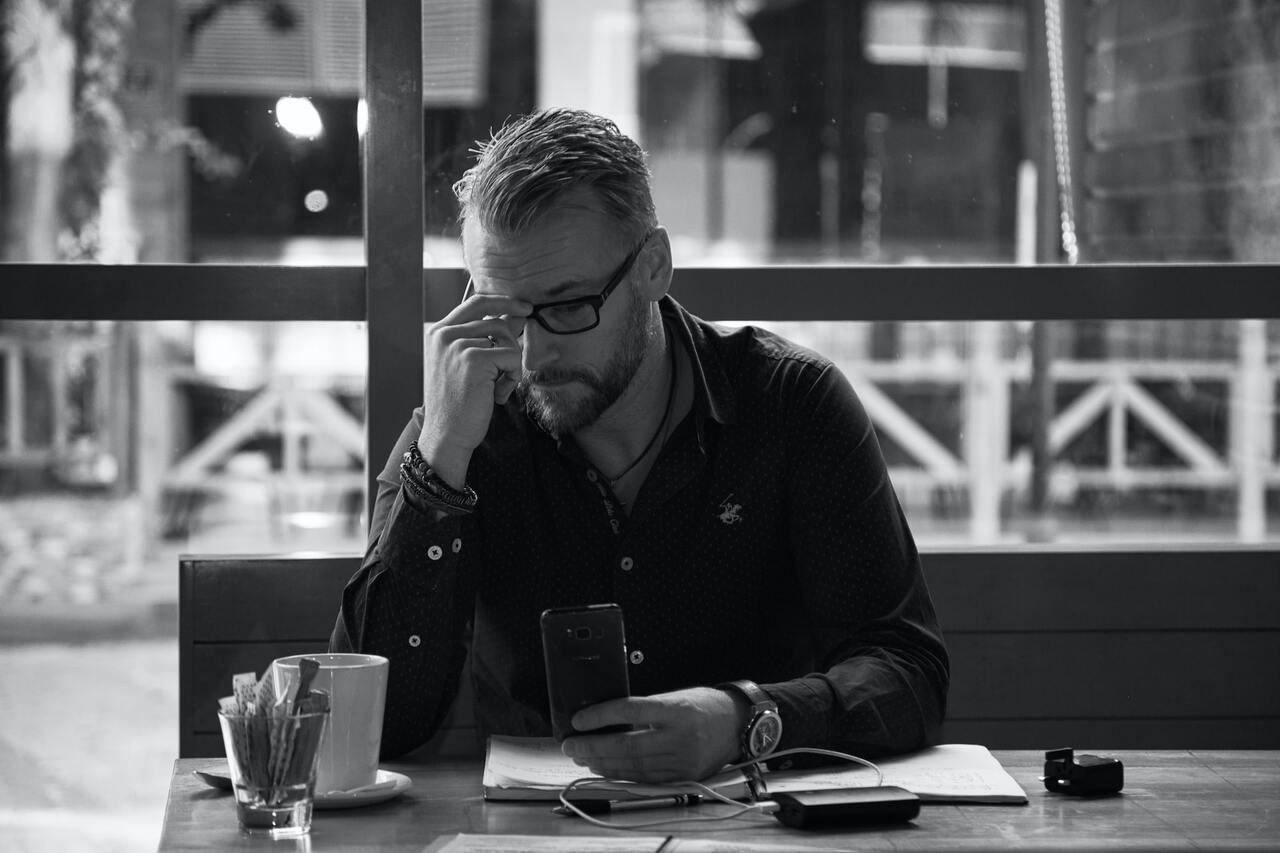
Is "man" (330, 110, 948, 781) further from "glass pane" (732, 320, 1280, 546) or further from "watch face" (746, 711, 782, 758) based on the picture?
"glass pane" (732, 320, 1280, 546)

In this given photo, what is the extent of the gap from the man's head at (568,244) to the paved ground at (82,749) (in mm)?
1033

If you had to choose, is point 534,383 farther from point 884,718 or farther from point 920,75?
point 920,75

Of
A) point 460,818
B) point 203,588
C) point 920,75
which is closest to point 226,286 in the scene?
point 203,588

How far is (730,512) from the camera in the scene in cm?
165

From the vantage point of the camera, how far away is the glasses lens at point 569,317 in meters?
1.62

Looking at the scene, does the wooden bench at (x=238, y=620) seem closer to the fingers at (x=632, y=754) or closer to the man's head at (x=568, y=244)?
the man's head at (x=568, y=244)

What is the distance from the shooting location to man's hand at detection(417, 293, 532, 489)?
1.57 metres

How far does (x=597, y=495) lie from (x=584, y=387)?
0.13 m

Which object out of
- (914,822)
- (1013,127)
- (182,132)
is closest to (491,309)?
(914,822)

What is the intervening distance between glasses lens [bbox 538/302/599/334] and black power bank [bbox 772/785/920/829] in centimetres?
67

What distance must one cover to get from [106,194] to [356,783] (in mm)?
1946

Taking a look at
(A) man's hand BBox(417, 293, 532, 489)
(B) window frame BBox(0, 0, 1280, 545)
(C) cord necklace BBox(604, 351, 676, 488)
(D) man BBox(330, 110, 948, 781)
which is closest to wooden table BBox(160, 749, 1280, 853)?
(D) man BBox(330, 110, 948, 781)

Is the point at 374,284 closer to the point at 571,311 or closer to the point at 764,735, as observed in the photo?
the point at 571,311

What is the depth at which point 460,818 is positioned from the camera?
1.16m
